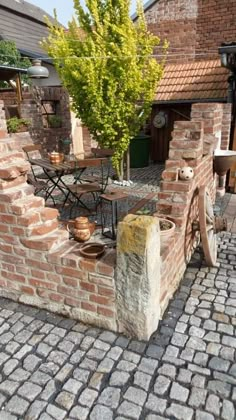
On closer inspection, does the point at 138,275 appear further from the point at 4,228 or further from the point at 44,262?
the point at 4,228

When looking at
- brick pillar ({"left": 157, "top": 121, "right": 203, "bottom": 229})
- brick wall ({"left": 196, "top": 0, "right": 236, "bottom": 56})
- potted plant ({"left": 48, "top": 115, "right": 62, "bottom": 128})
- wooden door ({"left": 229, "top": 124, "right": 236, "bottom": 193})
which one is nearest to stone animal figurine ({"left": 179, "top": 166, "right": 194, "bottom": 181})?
brick pillar ({"left": 157, "top": 121, "right": 203, "bottom": 229})

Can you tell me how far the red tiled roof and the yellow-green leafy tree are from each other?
193cm

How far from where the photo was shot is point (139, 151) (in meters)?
8.41

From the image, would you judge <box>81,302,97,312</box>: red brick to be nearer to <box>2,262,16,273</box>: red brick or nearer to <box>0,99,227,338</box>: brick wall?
<box>0,99,227,338</box>: brick wall

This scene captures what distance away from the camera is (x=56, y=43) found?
5707 millimetres

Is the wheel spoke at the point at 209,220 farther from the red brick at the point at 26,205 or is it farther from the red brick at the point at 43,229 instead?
the red brick at the point at 26,205

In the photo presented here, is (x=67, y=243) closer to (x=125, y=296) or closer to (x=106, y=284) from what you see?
(x=106, y=284)

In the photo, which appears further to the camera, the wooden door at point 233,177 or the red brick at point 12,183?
the wooden door at point 233,177

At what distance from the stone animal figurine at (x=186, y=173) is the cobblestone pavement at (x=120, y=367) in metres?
1.12

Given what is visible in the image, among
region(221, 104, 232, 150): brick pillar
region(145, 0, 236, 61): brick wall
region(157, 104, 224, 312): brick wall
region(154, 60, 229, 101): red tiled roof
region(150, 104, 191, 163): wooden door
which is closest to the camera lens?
region(157, 104, 224, 312): brick wall

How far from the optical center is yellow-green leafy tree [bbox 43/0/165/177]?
18.1 ft

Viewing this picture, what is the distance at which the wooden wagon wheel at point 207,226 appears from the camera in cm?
285

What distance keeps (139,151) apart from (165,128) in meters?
1.04

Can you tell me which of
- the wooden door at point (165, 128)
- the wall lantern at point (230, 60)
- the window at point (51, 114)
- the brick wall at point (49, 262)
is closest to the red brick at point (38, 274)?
the brick wall at point (49, 262)
